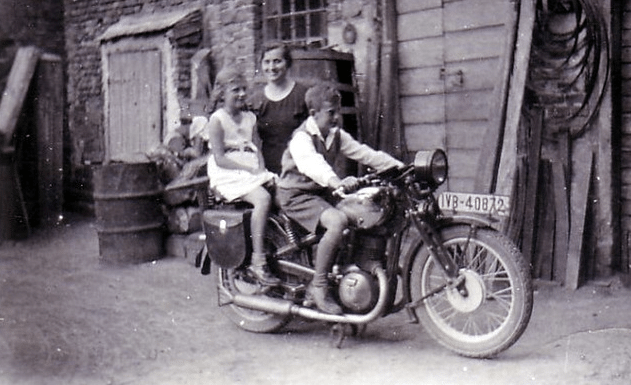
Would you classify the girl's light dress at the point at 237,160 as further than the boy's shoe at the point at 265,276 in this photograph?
Yes

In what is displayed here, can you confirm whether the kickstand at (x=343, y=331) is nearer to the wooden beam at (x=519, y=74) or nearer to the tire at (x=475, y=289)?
the tire at (x=475, y=289)

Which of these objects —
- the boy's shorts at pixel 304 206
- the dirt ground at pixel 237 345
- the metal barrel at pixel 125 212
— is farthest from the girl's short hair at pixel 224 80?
the dirt ground at pixel 237 345

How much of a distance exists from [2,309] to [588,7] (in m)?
4.90

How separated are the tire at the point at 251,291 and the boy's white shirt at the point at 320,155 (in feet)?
1.78

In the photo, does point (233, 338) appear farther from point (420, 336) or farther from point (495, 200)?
point (495, 200)

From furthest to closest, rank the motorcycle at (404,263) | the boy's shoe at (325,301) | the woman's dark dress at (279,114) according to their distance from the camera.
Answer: the woman's dark dress at (279,114), the boy's shoe at (325,301), the motorcycle at (404,263)

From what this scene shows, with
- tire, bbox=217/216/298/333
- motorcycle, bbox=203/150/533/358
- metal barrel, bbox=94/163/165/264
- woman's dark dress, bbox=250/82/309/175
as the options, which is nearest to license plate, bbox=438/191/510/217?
motorcycle, bbox=203/150/533/358

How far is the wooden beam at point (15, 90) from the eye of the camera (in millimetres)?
9203

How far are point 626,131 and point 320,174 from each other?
9.27 feet

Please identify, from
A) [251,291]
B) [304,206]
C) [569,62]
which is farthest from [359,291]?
[569,62]

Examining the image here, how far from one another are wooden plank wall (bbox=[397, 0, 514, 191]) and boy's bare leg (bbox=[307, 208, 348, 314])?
2.22 m

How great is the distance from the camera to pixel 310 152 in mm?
4785

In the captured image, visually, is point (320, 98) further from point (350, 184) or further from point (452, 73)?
point (452, 73)

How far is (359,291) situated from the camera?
4684 mm
